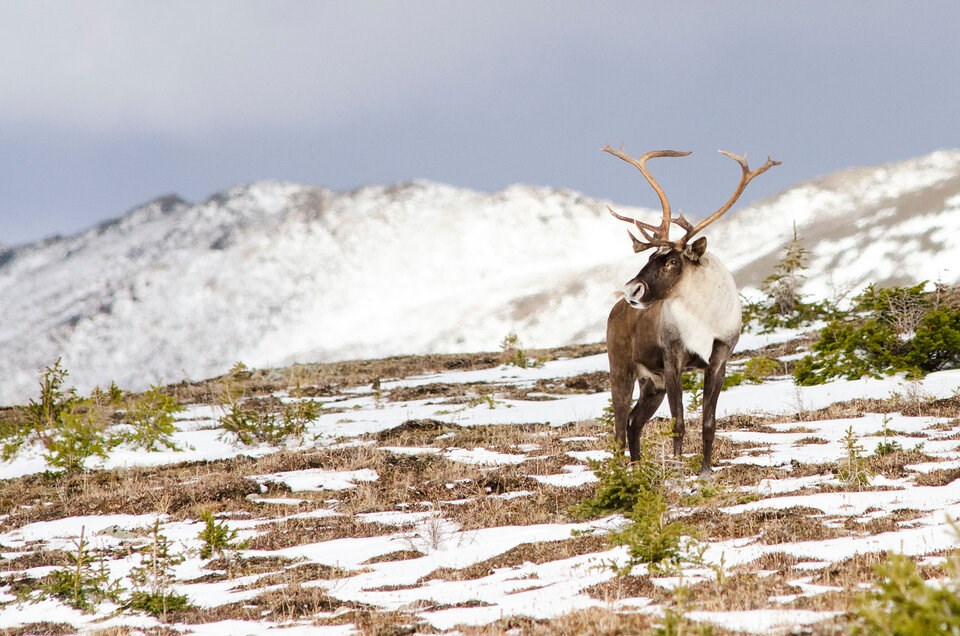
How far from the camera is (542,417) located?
1680cm

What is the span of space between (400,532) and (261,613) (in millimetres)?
2586

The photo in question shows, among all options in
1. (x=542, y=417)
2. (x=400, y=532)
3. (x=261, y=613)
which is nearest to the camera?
(x=261, y=613)

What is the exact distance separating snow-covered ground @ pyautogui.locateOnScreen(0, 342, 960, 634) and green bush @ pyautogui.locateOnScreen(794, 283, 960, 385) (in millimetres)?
550

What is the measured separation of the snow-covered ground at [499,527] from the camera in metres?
5.82

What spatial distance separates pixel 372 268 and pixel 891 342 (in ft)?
308

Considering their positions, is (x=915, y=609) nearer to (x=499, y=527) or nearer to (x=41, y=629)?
(x=499, y=527)

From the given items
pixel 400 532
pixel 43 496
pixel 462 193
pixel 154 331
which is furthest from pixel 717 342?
pixel 462 193

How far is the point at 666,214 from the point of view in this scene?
32.6ft

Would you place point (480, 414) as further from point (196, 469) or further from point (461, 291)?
point (461, 291)

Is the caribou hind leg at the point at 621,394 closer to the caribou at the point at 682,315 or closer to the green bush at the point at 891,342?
the caribou at the point at 682,315

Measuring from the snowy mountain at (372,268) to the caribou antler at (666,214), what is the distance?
174ft

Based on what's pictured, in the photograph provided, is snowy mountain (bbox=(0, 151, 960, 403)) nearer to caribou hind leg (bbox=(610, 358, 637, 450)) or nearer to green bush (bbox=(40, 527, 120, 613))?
caribou hind leg (bbox=(610, 358, 637, 450))

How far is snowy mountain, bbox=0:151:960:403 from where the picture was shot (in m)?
77.3

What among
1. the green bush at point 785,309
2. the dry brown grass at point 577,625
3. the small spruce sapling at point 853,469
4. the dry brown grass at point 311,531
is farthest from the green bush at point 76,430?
the green bush at point 785,309
